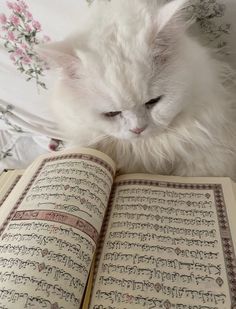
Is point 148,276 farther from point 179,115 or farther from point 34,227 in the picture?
point 179,115

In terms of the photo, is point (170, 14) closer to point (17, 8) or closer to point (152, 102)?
point (152, 102)

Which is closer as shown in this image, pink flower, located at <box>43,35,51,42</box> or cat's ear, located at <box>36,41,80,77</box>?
cat's ear, located at <box>36,41,80,77</box>

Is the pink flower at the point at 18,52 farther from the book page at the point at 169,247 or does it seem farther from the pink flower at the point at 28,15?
the book page at the point at 169,247

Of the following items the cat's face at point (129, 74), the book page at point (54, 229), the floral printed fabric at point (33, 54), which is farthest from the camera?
the floral printed fabric at point (33, 54)

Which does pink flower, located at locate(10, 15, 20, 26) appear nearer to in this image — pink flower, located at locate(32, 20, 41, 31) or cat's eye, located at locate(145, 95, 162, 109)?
pink flower, located at locate(32, 20, 41, 31)

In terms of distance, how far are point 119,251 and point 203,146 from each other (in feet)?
0.98

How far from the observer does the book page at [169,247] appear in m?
0.55

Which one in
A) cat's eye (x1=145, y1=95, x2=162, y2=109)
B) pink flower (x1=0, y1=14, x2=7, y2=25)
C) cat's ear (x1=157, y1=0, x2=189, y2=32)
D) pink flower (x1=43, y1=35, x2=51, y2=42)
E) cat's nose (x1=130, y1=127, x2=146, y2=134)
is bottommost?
cat's nose (x1=130, y1=127, x2=146, y2=134)

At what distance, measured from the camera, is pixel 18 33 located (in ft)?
3.15

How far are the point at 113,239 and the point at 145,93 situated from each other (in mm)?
263

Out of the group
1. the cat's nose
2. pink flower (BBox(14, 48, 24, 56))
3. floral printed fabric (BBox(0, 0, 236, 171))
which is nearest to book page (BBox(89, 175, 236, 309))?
the cat's nose

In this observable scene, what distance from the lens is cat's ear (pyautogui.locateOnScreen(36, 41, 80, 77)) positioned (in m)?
0.63

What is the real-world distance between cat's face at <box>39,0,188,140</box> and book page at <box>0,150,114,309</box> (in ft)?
0.37

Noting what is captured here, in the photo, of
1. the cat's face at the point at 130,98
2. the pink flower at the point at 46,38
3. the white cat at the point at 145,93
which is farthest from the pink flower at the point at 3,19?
the cat's face at the point at 130,98
